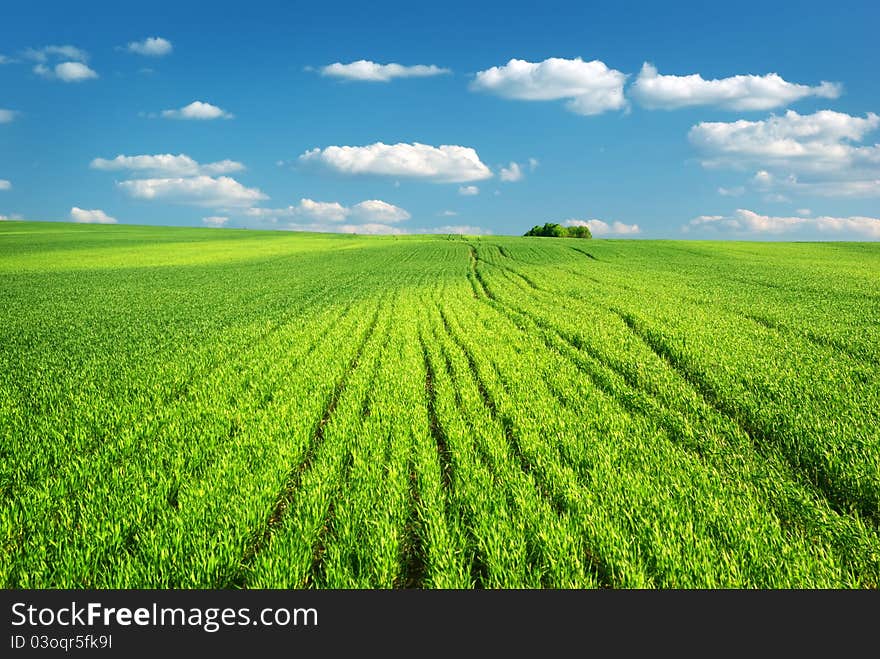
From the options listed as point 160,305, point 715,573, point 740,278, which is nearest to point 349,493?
point 715,573

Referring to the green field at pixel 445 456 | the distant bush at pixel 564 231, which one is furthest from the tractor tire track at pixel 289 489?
the distant bush at pixel 564 231

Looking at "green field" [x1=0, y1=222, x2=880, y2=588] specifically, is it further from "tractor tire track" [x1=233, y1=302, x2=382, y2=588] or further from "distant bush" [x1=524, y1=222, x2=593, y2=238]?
"distant bush" [x1=524, y1=222, x2=593, y2=238]

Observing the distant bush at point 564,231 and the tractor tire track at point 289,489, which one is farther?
the distant bush at point 564,231

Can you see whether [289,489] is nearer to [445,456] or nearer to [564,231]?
[445,456]

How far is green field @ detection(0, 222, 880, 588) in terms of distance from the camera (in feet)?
13.6

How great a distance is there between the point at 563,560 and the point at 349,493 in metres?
2.39

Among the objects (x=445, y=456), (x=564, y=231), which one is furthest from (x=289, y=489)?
(x=564, y=231)

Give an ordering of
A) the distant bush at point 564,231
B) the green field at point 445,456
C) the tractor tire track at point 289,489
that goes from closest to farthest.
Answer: the green field at point 445,456
the tractor tire track at point 289,489
the distant bush at point 564,231

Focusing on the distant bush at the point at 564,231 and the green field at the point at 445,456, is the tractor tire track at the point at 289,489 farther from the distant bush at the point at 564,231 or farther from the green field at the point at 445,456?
the distant bush at the point at 564,231

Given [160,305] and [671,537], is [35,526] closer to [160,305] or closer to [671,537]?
[671,537]

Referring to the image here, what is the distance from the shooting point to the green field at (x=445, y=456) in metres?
4.14

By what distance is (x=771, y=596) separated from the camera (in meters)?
3.71

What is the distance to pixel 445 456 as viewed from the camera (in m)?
6.62

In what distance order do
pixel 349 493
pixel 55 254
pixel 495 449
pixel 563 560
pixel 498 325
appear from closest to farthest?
1. pixel 563 560
2. pixel 349 493
3. pixel 495 449
4. pixel 498 325
5. pixel 55 254
